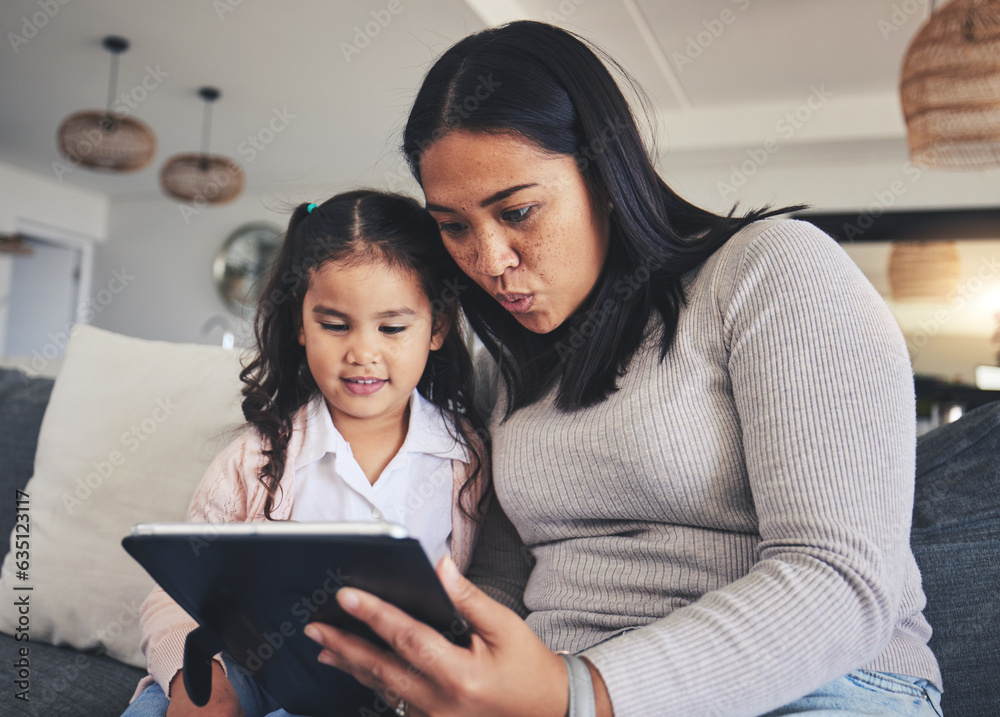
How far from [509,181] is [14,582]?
3.87 feet

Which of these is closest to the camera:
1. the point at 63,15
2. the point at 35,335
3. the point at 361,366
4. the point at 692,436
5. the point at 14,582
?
the point at 692,436

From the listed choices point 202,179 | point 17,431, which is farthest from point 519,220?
point 202,179

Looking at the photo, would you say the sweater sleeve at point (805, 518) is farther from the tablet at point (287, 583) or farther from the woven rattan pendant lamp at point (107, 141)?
the woven rattan pendant lamp at point (107, 141)

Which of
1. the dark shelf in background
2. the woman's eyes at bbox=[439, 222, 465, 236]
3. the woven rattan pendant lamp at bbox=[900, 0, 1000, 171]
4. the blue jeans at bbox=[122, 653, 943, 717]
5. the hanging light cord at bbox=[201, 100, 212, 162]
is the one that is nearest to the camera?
the blue jeans at bbox=[122, 653, 943, 717]

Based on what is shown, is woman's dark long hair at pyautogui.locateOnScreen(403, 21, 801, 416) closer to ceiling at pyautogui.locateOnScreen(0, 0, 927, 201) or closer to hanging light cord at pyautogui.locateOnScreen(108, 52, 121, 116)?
ceiling at pyautogui.locateOnScreen(0, 0, 927, 201)

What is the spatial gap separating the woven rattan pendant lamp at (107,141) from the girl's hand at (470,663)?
12.6ft

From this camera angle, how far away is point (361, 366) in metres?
1.09

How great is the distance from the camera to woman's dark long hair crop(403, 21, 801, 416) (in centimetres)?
94

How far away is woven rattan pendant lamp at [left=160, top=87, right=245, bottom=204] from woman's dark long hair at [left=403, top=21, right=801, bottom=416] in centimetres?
373

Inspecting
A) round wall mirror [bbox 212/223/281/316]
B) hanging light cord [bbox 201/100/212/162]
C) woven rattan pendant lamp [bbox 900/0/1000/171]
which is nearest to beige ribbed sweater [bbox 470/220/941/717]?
woven rattan pendant lamp [bbox 900/0/1000/171]

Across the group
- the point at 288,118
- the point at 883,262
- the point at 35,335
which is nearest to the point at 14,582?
the point at 288,118

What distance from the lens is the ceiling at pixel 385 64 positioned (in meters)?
3.67

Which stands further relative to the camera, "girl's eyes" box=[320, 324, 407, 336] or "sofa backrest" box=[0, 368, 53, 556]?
"sofa backrest" box=[0, 368, 53, 556]

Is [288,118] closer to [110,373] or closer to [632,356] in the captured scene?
[110,373]
